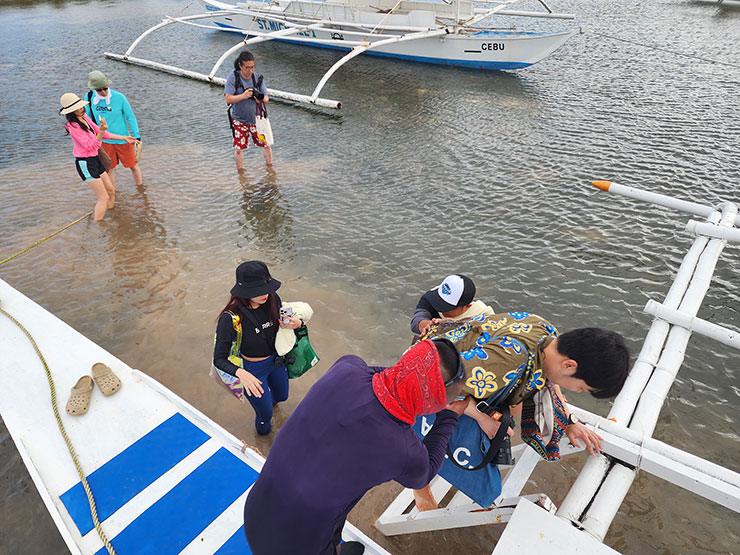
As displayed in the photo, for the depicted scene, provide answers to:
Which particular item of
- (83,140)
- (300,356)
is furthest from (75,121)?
(300,356)

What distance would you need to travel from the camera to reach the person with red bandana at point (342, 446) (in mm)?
1926

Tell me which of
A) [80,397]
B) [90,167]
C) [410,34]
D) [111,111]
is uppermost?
[410,34]

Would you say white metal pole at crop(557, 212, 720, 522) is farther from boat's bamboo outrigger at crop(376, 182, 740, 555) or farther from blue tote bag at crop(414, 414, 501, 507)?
blue tote bag at crop(414, 414, 501, 507)

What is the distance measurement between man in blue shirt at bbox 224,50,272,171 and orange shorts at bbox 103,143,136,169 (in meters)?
2.02

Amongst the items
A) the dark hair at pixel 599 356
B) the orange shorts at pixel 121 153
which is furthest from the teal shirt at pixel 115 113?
the dark hair at pixel 599 356

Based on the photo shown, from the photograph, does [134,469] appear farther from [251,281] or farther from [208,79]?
[208,79]

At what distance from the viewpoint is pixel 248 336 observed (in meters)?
3.79

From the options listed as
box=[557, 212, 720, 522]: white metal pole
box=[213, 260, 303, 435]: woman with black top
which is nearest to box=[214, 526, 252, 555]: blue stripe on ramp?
box=[213, 260, 303, 435]: woman with black top

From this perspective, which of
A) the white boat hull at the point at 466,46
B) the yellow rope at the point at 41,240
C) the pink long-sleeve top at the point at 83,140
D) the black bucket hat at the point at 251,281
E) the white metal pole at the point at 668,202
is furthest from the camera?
the white boat hull at the point at 466,46

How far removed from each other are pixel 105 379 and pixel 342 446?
348 cm

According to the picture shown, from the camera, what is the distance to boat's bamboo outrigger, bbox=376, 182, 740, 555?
2.49 m

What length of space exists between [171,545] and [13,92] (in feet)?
60.5

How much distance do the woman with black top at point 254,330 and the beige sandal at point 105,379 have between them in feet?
4.42

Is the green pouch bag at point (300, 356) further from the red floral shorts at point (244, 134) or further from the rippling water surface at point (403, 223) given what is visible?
the red floral shorts at point (244, 134)
